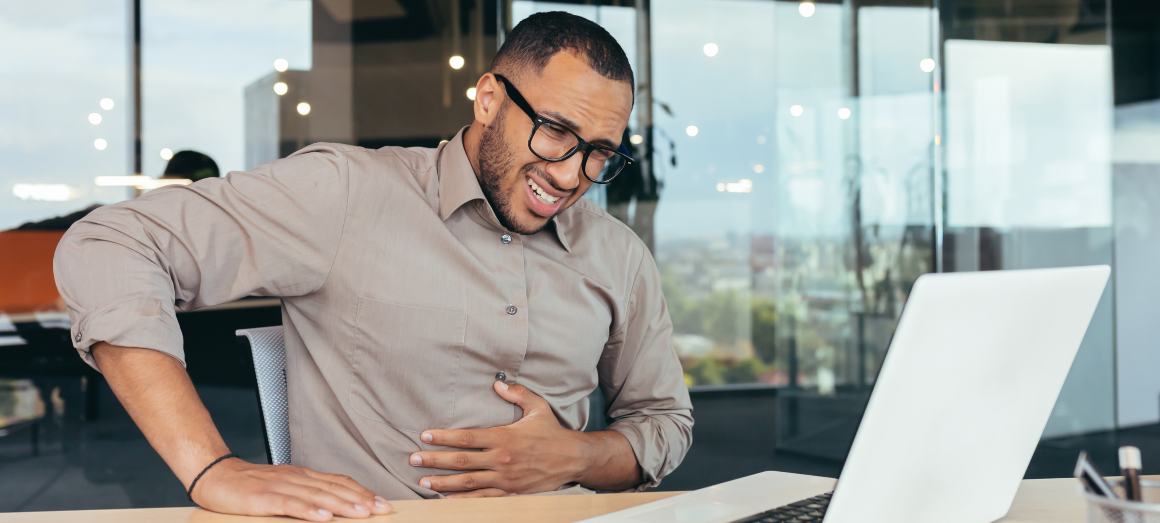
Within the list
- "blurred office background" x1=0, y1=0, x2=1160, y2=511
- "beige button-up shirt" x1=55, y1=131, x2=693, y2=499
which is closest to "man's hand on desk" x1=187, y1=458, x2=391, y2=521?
"beige button-up shirt" x1=55, y1=131, x2=693, y2=499

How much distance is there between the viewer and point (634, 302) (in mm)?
1745

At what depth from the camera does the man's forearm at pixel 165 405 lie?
1190 mm

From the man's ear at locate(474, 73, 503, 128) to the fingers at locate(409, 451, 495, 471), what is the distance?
0.56m

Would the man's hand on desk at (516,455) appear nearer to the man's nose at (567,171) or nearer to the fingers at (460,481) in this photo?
the fingers at (460,481)

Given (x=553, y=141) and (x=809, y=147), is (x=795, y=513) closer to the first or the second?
(x=553, y=141)

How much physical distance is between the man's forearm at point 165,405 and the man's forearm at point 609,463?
1.82 feet

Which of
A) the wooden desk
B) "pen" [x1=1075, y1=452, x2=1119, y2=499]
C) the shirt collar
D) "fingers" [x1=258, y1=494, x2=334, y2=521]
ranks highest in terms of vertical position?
the shirt collar

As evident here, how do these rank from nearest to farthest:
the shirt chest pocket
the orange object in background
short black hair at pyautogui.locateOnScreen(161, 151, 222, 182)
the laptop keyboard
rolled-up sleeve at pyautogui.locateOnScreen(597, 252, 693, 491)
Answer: the laptop keyboard < the shirt chest pocket < rolled-up sleeve at pyautogui.locateOnScreen(597, 252, 693, 491) < the orange object in background < short black hair at pyautogui.locateOnScreen(161, 151, 222, 182)

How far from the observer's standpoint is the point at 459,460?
139cm

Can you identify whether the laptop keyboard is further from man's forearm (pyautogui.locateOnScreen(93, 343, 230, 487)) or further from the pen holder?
man's forearm (pyautogui.locateOnScreen(93, 343, 230, 487))

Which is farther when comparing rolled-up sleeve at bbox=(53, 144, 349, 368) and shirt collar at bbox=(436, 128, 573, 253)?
shirt collar at bbox=(436, 128, 573, 253)

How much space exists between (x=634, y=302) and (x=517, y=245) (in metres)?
0.27

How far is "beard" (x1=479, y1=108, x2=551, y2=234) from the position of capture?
62.2 inches

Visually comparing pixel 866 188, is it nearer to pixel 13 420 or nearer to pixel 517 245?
pixel 517 245
